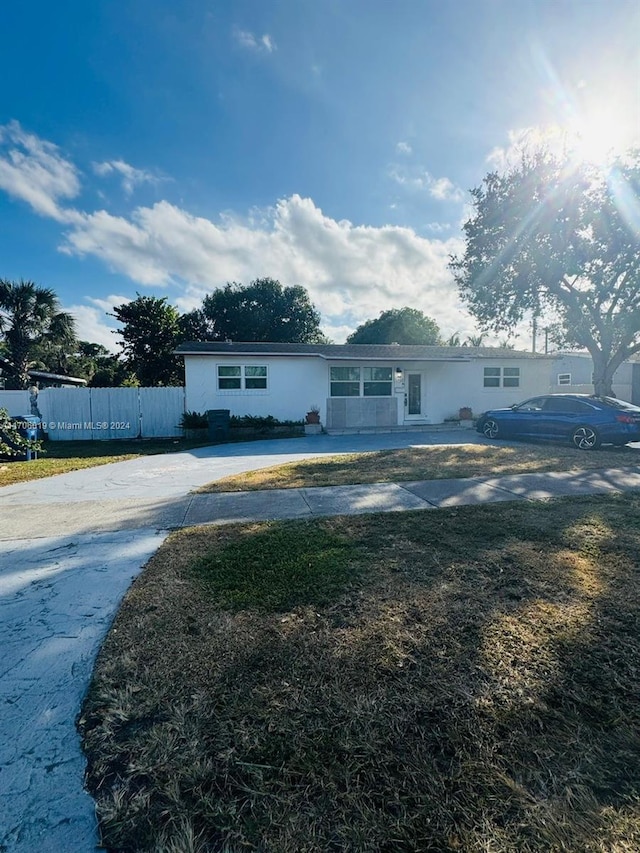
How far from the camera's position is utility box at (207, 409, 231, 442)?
13672mm

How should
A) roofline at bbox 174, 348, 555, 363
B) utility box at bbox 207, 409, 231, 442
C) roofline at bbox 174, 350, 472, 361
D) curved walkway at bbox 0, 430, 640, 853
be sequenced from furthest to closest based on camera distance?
roofline at bbox 174, 350, 472, 361, roofline at bbox 174, 348, 555, 363, utility box at bbox 207, 409, 231, 442, curved walkway at bbox 0, 430, 640, 853

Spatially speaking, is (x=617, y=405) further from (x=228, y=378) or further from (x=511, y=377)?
(x=228, y=378)

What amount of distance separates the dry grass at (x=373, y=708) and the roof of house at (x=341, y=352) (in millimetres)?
12046

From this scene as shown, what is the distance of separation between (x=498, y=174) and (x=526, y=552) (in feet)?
55.4

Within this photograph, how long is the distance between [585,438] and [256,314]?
25.4 metres

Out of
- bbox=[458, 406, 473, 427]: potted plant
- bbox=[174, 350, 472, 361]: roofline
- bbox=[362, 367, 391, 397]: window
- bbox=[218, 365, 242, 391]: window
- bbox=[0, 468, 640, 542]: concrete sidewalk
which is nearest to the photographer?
bbox=[0, 468, 640, 542]: concrete sidewalk

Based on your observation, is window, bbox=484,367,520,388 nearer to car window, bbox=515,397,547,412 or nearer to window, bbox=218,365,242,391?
car window, bbox=515,397,547,412

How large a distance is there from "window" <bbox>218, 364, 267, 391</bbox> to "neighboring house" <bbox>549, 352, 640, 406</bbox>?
55.6ft

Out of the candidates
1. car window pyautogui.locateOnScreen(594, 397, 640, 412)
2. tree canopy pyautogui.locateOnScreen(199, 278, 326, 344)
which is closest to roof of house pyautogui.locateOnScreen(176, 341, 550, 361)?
car window pyautogui.locateOnScreen(594, 397, 640, 412)

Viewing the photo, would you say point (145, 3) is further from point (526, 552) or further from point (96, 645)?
point (526, 552)

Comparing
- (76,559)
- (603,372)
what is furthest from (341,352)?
(76,559)

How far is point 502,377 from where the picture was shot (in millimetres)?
17812

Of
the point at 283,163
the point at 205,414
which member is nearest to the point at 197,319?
the point at 205,414

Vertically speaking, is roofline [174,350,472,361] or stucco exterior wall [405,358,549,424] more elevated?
roofline [174,350,472,361]
